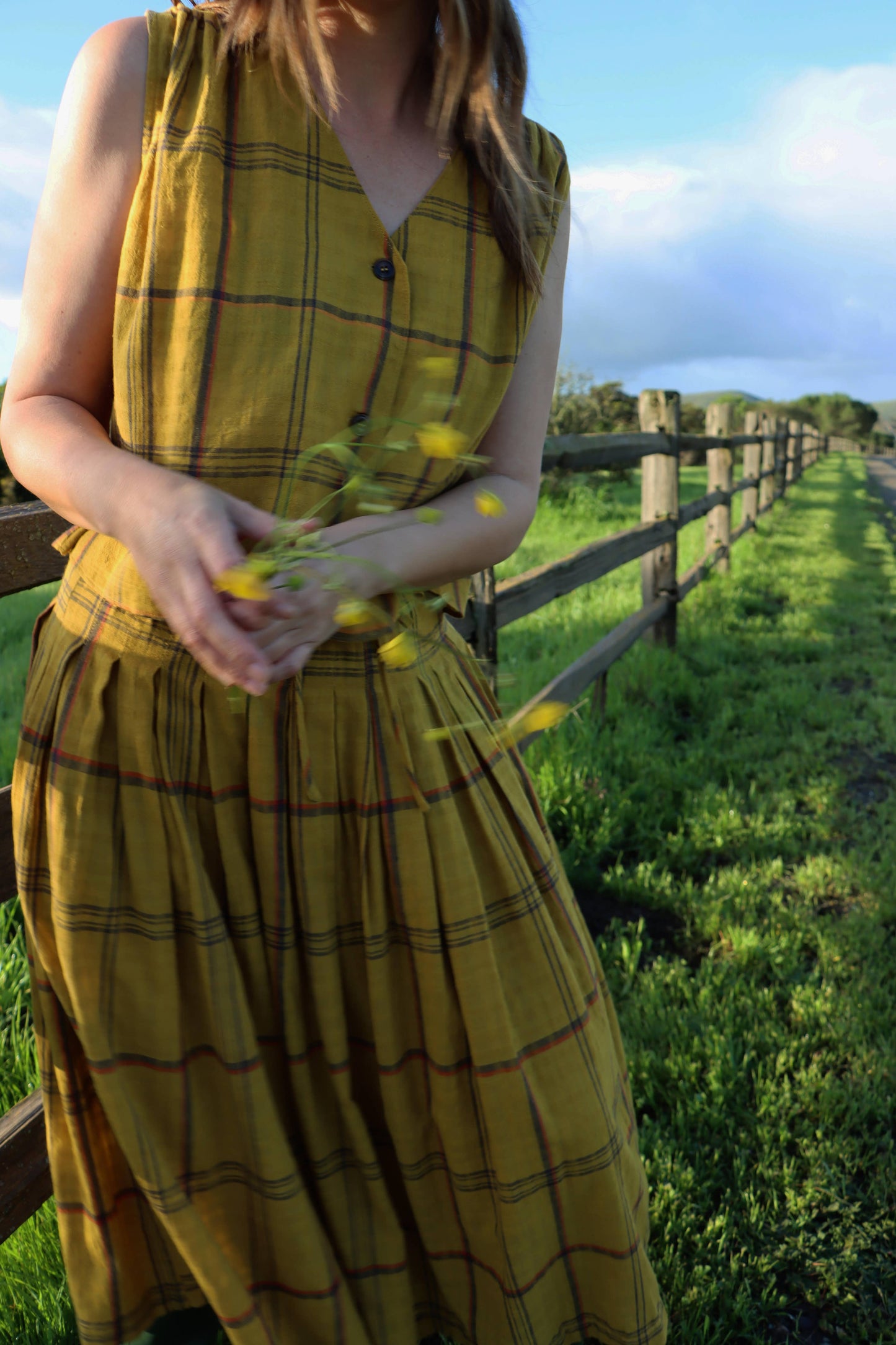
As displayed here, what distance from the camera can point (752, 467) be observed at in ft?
35.2

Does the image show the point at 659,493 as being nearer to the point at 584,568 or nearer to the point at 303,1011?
the point at 584,568

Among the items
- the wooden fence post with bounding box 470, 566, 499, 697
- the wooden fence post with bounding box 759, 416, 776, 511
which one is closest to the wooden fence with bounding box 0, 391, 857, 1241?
the wooden fence post with bounding box 470, 566, 499, 697

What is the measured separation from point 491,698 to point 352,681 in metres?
0.27

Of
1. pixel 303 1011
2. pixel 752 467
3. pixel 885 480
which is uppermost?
pixel 752 467

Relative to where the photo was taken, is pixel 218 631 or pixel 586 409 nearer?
pixel 218 631

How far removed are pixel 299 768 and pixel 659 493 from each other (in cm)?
435

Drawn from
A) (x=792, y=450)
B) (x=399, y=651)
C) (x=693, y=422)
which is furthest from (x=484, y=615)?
(x=693, y=422)

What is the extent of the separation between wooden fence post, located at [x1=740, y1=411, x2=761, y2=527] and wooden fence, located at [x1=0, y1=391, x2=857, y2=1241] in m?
1.66

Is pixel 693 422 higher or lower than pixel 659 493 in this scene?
higher

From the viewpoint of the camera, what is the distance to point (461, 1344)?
4.57 feet

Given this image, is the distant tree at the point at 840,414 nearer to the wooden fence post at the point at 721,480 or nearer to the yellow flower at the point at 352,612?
the wooden fence post at the point at 721,480

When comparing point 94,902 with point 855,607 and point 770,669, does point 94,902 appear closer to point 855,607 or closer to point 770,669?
point 770,669

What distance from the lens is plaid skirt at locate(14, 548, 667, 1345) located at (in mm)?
1026

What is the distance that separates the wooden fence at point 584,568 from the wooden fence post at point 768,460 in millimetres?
3343
